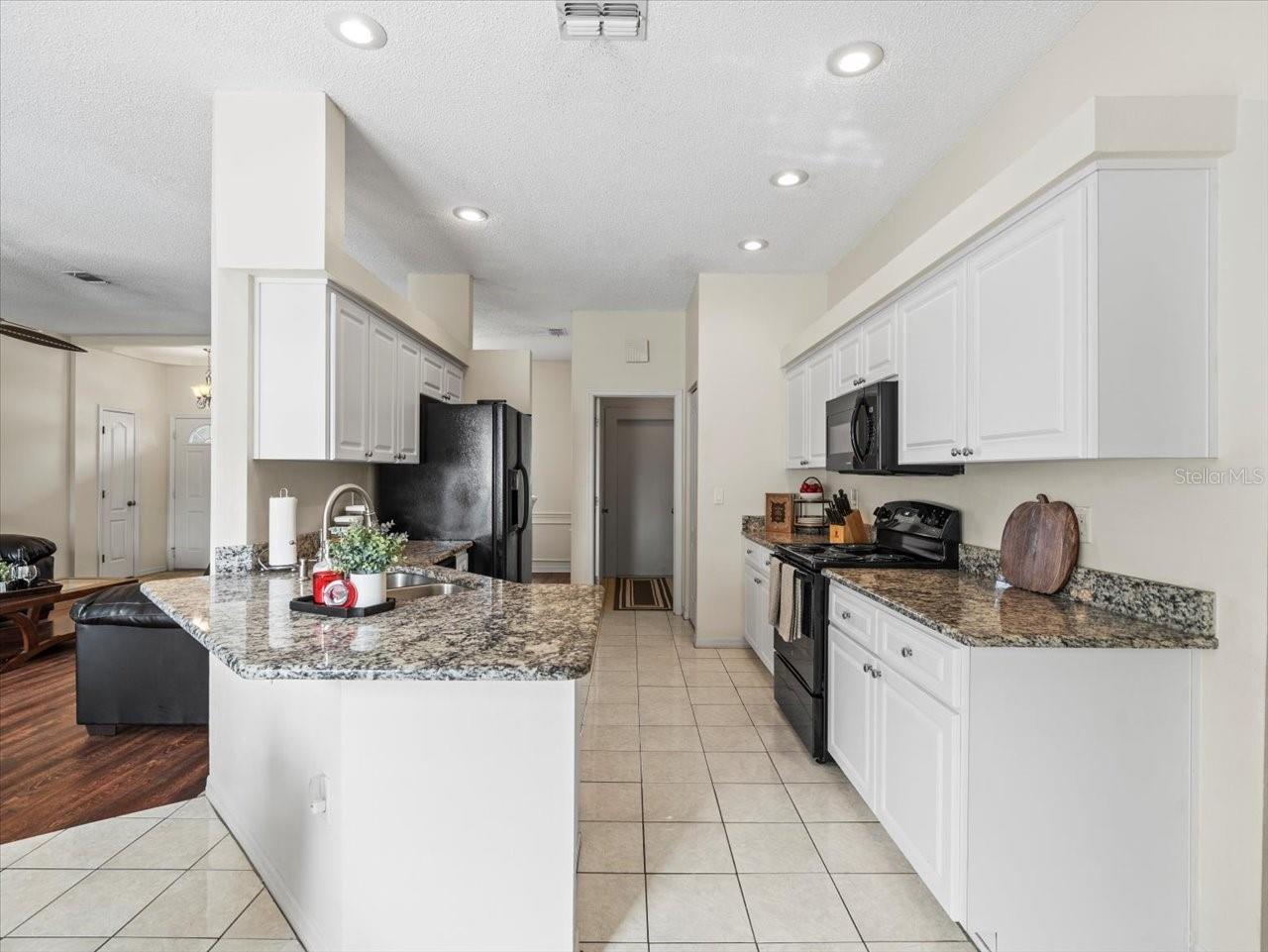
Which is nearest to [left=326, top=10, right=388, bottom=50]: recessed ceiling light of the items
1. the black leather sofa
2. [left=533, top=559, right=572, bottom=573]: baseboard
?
the black leather sofa

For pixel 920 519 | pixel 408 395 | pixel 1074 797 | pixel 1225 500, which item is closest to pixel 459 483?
pixel 408 395

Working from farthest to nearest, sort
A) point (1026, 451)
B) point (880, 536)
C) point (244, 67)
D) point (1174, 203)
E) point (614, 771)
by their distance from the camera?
point (880, 536) < point (614, 771) < point (244, 67) < point (1026, 451) < point (1174, 203)

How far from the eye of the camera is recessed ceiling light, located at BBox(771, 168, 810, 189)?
3.16 meters

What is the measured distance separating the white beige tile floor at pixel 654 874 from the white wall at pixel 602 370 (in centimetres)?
297

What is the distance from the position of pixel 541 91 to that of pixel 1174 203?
6.81 feet

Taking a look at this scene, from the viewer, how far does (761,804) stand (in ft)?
8.29

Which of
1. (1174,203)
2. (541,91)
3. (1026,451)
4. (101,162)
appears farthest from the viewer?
(101,162)

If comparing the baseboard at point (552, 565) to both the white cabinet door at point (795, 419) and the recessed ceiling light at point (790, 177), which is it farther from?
the recessed ceiling light at point (790, 177)

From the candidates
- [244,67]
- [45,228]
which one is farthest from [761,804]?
[45,228]

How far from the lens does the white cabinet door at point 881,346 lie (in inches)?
115

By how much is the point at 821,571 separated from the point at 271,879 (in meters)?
2.24

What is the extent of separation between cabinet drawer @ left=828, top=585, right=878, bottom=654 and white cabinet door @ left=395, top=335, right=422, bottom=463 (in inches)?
95.7

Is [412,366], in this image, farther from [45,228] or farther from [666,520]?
[666,520]

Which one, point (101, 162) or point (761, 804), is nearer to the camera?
point (761, 804)
